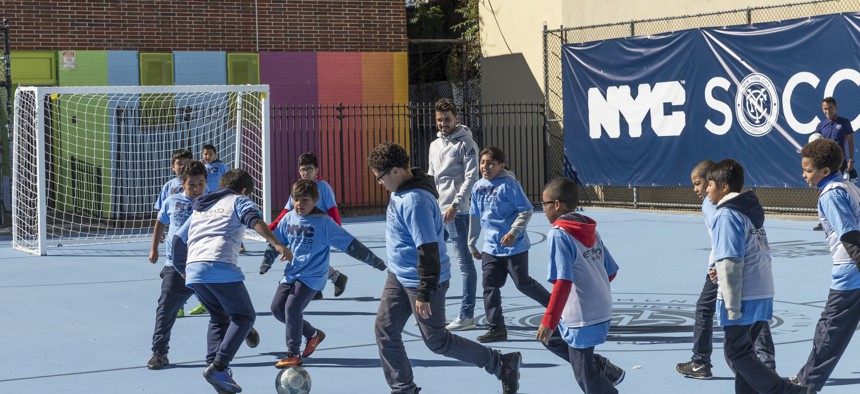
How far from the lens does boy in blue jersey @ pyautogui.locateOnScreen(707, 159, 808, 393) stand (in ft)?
20.7

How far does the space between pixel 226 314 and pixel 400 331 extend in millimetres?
1511

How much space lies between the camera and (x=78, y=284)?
14.1 metres

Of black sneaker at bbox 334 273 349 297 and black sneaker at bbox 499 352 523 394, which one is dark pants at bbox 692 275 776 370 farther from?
black sneaker at bbox 334 273 349 297

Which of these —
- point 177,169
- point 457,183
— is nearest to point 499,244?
point 457,183

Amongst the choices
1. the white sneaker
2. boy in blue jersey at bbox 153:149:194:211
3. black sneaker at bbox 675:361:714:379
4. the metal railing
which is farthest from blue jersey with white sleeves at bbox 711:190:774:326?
the metal railing

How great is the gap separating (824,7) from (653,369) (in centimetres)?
1340

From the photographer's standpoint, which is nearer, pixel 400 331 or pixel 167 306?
pixel 400 331

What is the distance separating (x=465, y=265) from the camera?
1025cm

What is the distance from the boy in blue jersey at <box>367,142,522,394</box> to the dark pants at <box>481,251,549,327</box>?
2.10 metres

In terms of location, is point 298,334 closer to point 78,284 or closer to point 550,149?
point 78,284

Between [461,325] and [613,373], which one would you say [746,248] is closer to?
[613,373]

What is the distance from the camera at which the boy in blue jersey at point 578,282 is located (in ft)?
20.4

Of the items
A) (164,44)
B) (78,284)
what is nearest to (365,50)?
(164,44)

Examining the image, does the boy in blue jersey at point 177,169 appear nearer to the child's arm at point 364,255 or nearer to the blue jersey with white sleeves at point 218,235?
the child's arm at point 364,255
